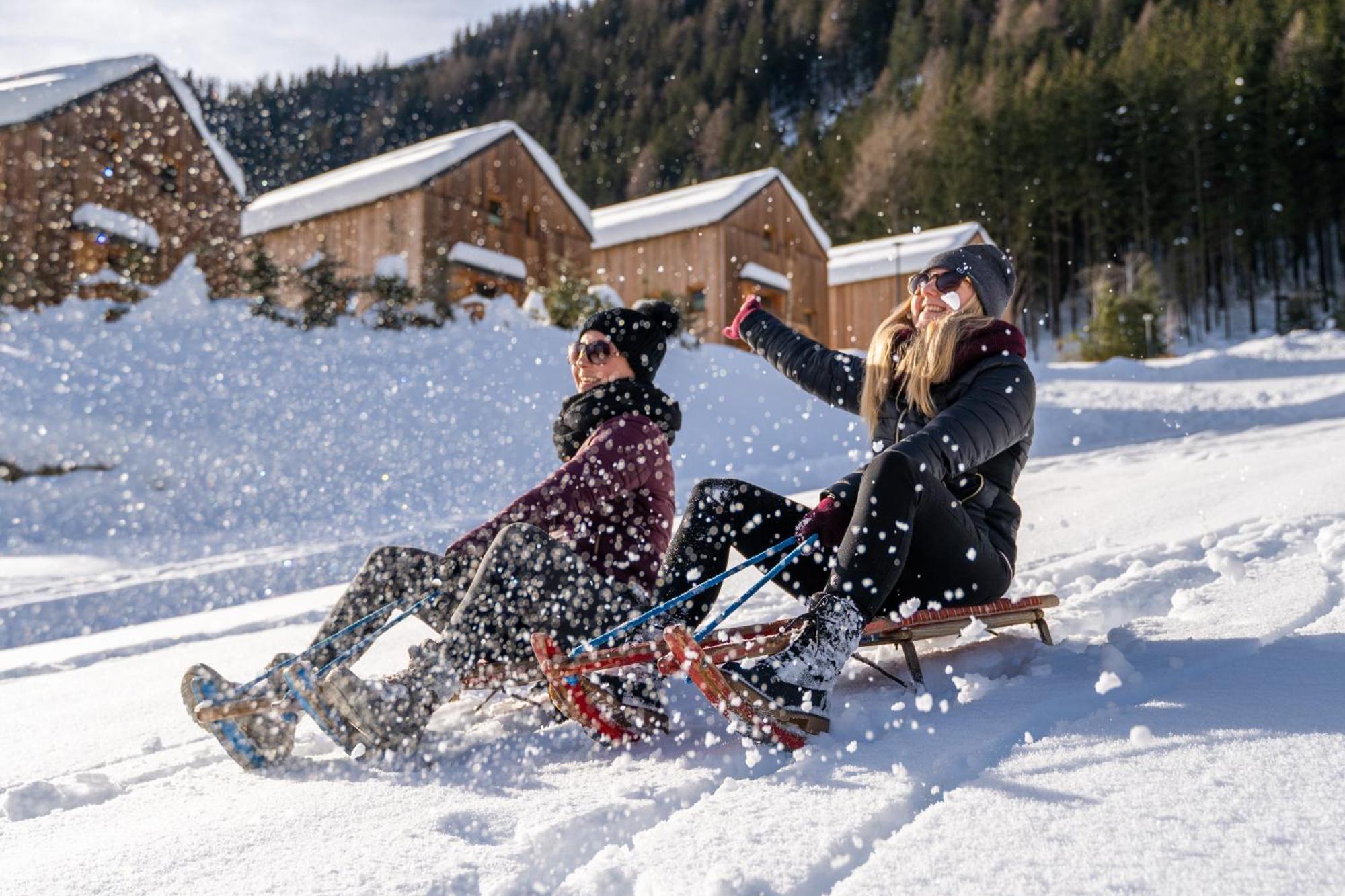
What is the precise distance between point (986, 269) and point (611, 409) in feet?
4.37

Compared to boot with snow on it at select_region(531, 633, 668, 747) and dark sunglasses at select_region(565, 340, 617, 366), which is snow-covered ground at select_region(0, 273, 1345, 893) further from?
dark sunglasses at select_region(565, 340, 617, 366)

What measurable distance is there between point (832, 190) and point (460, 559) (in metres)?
51.5

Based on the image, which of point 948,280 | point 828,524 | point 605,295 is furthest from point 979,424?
point 605,295

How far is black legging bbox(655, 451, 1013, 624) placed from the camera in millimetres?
2824

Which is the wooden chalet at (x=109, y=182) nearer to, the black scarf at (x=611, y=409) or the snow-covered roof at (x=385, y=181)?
the snow-covered roof at (x=385, y=181)

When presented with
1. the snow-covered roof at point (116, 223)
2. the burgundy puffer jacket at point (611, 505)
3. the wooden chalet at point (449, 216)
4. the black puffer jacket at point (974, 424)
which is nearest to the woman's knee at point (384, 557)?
the burgundy puffer jacket at point (611, 505)

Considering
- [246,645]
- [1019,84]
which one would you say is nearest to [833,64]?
[1019,84]

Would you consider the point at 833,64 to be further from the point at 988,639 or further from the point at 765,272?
the point at 988,639

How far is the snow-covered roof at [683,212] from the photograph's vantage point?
2655cm

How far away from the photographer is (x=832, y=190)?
52375 mm

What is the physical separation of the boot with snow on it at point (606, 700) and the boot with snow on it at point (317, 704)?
1.73 feet

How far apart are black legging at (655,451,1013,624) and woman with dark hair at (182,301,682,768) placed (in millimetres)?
140

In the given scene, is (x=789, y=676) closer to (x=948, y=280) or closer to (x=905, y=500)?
(x=905, y=500)

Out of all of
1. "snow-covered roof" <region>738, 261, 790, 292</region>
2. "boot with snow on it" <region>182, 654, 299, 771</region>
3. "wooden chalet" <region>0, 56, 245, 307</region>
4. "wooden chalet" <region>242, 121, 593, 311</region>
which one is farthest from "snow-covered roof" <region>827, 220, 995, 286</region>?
"boot with snow on it" <region>182, 654, 299, 771</region>
